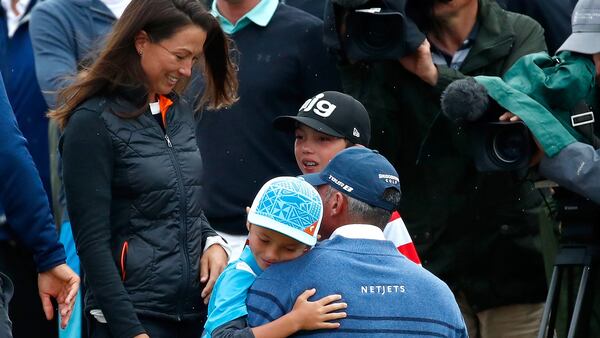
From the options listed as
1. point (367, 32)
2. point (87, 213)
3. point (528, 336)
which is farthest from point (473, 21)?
point (87, 213)

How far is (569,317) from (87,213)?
223 cm

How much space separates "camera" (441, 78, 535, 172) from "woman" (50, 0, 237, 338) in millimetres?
1105

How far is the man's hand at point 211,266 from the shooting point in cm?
482

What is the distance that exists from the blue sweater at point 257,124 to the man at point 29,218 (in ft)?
3.82

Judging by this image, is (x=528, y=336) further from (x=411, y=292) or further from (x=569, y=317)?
(x=411, y=292)

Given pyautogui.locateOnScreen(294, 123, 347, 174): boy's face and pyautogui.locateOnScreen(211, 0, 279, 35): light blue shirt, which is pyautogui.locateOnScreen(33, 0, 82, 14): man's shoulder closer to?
pyautogui.locateOnScreen(211, 0, 279, 35): light blue shirt

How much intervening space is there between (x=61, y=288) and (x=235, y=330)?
61.1 inches

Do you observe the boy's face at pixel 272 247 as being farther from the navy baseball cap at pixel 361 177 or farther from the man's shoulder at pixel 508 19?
the man's shoulder at pixel 508 19

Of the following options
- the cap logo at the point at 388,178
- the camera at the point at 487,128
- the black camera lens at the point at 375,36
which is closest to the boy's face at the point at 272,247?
the cap logo at the point at 388,178

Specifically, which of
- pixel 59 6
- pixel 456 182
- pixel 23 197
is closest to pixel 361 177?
pixel 23 197

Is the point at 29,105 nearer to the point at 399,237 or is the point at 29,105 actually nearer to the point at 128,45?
the point at 128,45

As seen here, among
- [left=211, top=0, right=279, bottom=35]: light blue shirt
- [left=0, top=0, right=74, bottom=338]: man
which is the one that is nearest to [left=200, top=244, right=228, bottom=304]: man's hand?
[left=211, top=0, right=279, bottom=35]: light blue shirt

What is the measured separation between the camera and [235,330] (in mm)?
3631

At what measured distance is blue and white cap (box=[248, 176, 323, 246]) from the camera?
3615 millimetres
